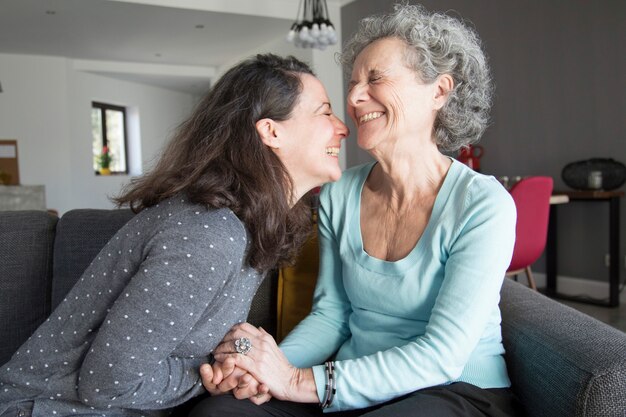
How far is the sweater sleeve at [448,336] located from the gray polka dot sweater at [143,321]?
0.27m

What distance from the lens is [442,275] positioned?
1.20m

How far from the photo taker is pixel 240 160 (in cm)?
116

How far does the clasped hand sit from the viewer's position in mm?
1107

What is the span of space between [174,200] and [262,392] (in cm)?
44

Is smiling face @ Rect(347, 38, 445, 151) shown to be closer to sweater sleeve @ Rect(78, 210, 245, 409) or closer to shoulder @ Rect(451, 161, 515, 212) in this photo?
shoulder @ Rect(451, 161, 515, 212)

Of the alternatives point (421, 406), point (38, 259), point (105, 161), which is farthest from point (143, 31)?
point (421, 406)

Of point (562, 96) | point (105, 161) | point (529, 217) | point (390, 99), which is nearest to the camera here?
point (390, 99)

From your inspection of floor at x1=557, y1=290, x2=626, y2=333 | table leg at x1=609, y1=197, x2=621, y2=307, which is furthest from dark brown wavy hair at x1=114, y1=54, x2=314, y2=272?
table leg at x1=609, y1=197, x2=621, y2=307

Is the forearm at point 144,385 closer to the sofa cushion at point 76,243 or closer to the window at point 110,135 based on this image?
the sofa cushion at point 76,243

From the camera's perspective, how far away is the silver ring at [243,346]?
1.11 metres

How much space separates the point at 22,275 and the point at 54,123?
845 centimetres

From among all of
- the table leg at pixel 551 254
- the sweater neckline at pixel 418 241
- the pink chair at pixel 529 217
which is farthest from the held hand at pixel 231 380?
the table leg at pixel 551 254

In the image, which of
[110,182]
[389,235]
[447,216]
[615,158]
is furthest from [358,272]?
[110,182]

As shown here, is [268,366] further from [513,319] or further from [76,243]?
[76,243]
